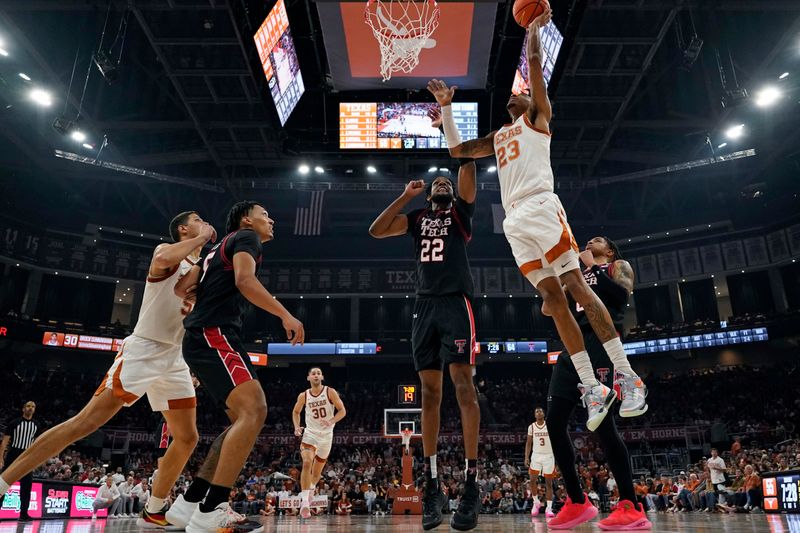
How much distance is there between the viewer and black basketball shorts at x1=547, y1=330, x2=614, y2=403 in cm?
450

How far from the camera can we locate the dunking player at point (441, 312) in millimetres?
4250

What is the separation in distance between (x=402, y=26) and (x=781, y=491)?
38.3 ft

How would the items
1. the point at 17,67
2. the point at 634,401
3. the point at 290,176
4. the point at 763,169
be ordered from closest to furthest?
1. the point at 634,401
2. the point at 17,67
3. the point at 290,176
4. the point at 763,169

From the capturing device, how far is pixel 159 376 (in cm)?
455

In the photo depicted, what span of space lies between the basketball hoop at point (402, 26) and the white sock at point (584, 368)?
753cm

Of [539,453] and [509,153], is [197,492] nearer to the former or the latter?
[509,153]

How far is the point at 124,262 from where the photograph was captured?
30.4 metres

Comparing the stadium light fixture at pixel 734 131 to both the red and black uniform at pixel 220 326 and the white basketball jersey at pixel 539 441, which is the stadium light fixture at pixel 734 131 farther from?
the red and black uniform at pixel 220 326

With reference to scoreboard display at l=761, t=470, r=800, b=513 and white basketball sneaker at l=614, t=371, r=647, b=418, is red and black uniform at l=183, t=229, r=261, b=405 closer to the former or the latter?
white basketball sneaker at l=614, t=371, r=647, b=418

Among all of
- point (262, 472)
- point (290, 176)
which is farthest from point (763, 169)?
point (262, 472)

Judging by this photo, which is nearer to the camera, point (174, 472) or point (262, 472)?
point (174, 472)

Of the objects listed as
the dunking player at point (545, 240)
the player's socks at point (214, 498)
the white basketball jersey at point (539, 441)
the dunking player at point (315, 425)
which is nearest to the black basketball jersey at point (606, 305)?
the dunking player at point (545, 240)

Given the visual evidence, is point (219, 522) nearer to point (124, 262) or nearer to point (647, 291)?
point (124, 262)

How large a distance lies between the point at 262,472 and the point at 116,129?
13.9m
